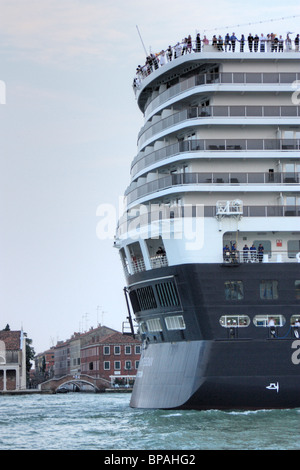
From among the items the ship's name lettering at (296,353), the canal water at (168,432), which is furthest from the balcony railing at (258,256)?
the canal water at (168,432)

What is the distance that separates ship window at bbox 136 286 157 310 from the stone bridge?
73.0 metres

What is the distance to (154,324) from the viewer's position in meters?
37.6

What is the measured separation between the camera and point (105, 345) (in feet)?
402

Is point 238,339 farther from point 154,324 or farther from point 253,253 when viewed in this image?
point 154,324

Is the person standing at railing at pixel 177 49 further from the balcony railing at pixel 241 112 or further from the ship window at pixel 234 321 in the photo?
the ship window at pixel 234 321

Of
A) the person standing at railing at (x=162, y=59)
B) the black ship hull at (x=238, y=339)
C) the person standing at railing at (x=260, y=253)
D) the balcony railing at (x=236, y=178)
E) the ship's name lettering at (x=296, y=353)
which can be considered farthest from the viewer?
the person standing at railing at (x=162, y=59)

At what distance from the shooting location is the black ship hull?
32.4 m

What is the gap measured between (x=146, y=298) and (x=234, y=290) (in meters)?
5.91

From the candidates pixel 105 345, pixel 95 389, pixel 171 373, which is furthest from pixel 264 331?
pixel 105 345

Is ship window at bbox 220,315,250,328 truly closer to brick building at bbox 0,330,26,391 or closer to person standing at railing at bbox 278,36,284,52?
person standing at railing at bbox 278,36,284,52

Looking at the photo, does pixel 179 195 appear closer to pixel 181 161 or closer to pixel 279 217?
pixel 181 161

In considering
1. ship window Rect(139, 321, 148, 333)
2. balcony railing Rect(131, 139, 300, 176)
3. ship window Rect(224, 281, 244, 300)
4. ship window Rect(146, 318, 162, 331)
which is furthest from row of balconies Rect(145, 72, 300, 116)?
ship window Rect(139, 321, 148, 333)

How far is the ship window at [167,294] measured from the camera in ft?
114

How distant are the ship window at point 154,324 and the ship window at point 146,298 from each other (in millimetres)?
545
